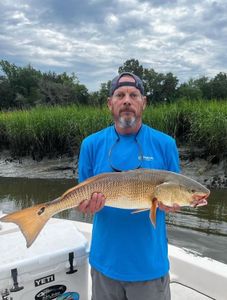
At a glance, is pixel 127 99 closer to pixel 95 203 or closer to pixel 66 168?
pixel 95 203

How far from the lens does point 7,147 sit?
17.2 m

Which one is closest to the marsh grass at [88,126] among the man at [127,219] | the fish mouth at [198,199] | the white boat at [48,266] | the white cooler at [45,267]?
the white boat at [48,266]

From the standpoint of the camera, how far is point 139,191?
2240 mm

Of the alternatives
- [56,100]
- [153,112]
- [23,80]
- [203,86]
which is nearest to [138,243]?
[153,112]

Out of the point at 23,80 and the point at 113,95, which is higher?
the point at 23,80

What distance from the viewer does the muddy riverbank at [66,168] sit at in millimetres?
11132

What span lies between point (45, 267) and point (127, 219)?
831 millimetres

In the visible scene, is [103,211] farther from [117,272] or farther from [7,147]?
[7,147]

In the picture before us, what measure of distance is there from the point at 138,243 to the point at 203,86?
55.5 metres

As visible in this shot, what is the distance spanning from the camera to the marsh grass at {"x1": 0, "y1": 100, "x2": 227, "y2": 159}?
11625 millimetres

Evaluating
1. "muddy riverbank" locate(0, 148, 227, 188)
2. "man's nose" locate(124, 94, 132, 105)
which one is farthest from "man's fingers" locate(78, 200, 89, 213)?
"muddy riverbank" locate(0, 148, 227, 188)

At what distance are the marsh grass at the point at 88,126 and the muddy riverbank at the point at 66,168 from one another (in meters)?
0.32

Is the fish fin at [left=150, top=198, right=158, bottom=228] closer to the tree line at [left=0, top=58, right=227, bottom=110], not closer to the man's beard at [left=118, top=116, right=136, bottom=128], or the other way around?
the man's beard at [left=118, top=116, right=136, bottom=128]

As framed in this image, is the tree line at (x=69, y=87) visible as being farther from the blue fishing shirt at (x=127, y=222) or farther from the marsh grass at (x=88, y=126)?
the blue fishing shirt at (x=127, y=222)
